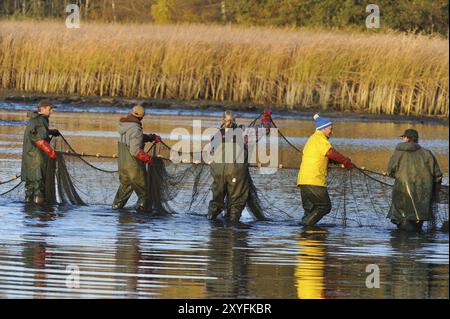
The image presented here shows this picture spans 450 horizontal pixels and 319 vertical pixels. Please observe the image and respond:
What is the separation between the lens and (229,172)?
1675 centimetres

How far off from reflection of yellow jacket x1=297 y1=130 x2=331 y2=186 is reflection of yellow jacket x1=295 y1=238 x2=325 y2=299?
82 cm

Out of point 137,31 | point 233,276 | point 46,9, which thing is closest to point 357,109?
point 137,31

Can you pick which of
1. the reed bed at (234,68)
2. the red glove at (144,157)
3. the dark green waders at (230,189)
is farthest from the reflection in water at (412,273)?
the reed bed at (234,68)

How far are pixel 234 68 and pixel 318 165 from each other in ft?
66.4

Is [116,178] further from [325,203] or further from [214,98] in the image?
[214,98]

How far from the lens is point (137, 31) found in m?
39.1

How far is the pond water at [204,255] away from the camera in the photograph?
39.8 feet

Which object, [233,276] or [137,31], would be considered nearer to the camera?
[233,276]

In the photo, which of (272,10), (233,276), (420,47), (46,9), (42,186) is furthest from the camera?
(46,9)

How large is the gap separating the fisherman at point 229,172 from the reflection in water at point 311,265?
1.07m

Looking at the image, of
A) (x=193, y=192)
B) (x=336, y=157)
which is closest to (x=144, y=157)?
(x=193, y=192)

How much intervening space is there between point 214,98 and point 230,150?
1993 centimetres

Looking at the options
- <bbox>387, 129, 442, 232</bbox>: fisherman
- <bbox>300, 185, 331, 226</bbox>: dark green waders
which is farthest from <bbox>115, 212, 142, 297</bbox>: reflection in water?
<bbox>387, 129, 442, 232</bbox>: fisherman
